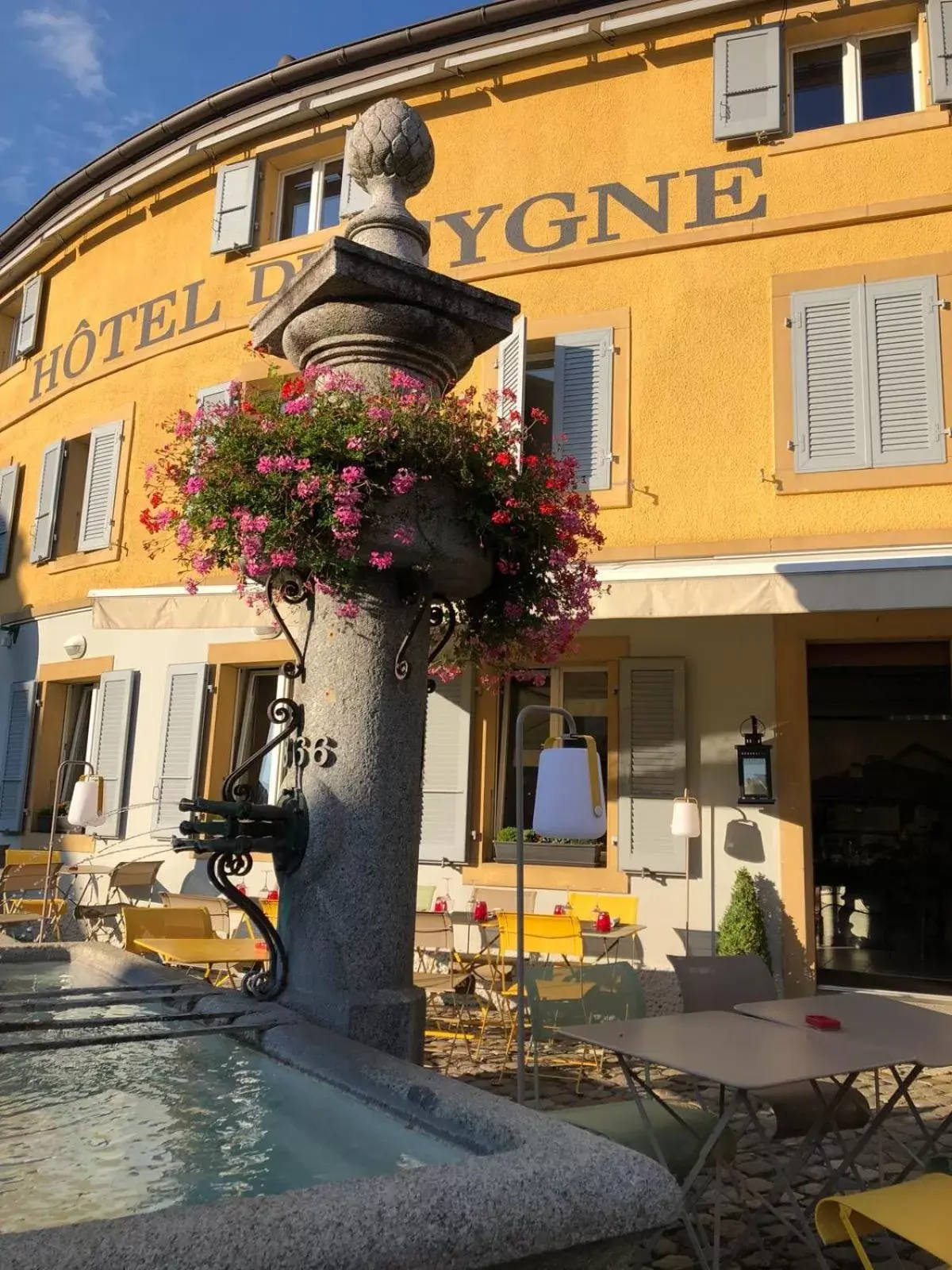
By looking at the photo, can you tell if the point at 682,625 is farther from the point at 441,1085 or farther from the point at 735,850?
the point at 441,1085

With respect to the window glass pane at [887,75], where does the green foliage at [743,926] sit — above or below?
below

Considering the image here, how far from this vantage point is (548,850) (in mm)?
8078

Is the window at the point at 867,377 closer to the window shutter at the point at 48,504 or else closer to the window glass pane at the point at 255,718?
the window glass pane at the point at 255,718

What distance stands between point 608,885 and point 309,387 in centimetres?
519

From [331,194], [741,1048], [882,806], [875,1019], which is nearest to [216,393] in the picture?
[331,194]

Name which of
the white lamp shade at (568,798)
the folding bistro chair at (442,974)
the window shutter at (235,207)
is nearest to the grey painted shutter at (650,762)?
the folding bistro chair at (442,974)

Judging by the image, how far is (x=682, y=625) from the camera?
7848 mm

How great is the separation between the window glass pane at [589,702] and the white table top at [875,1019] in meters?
3.76

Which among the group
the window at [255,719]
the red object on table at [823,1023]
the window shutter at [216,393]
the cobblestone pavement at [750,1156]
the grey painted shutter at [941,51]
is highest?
the grey painted shutter at [941,51]

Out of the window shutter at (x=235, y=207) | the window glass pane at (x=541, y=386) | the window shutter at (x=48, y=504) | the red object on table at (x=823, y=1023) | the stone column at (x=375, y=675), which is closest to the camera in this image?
the stone column at (x=375, y=675)

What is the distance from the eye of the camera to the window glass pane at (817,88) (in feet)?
28.2

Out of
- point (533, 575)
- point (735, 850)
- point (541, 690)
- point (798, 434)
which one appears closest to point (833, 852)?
point (735, 850)

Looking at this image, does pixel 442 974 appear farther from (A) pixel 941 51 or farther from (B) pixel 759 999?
(A) pixel 941 51

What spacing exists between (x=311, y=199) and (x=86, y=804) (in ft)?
21.3
